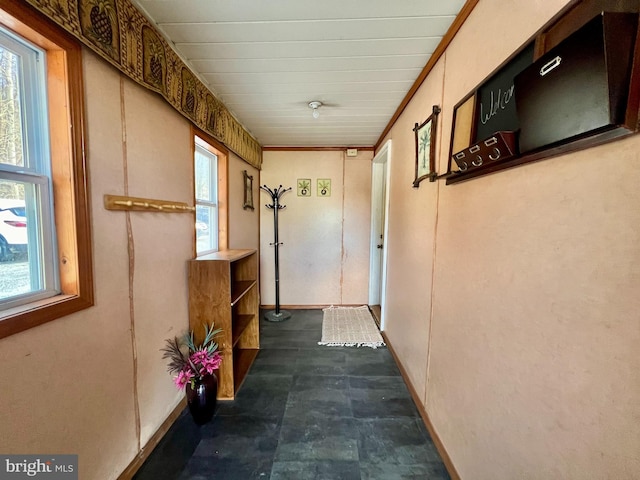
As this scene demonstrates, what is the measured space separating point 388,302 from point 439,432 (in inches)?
54.2

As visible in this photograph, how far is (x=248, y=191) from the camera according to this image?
3.25m

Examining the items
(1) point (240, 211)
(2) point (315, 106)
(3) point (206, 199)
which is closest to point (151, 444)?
(3) point (206, 199)

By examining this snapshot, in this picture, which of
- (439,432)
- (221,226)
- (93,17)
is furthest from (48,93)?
(439,432)

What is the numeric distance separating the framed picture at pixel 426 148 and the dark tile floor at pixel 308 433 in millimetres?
1643

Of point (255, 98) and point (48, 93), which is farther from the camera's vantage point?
point (255, 98)

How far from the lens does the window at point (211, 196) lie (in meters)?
2.34

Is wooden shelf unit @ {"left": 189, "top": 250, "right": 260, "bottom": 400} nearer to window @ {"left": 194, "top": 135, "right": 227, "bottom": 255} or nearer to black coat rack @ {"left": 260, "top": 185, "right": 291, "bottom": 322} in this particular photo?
window @ {"left": 194, "top": 135, "right": 227, "bottom": 255}

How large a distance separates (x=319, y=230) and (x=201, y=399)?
259cm

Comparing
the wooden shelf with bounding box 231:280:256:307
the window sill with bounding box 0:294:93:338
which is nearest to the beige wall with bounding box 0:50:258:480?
the window sill with bounding box 0:294:93:338

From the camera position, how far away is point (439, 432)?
1.48 metres

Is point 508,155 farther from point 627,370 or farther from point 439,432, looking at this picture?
point 439,432

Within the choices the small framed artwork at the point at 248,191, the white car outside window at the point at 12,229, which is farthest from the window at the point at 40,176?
the small framed artwork at the point at 248,191

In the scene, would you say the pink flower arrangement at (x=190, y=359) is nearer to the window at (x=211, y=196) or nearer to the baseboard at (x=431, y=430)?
the window at (x=211, y=196)

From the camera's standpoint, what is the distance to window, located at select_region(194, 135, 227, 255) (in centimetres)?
234
